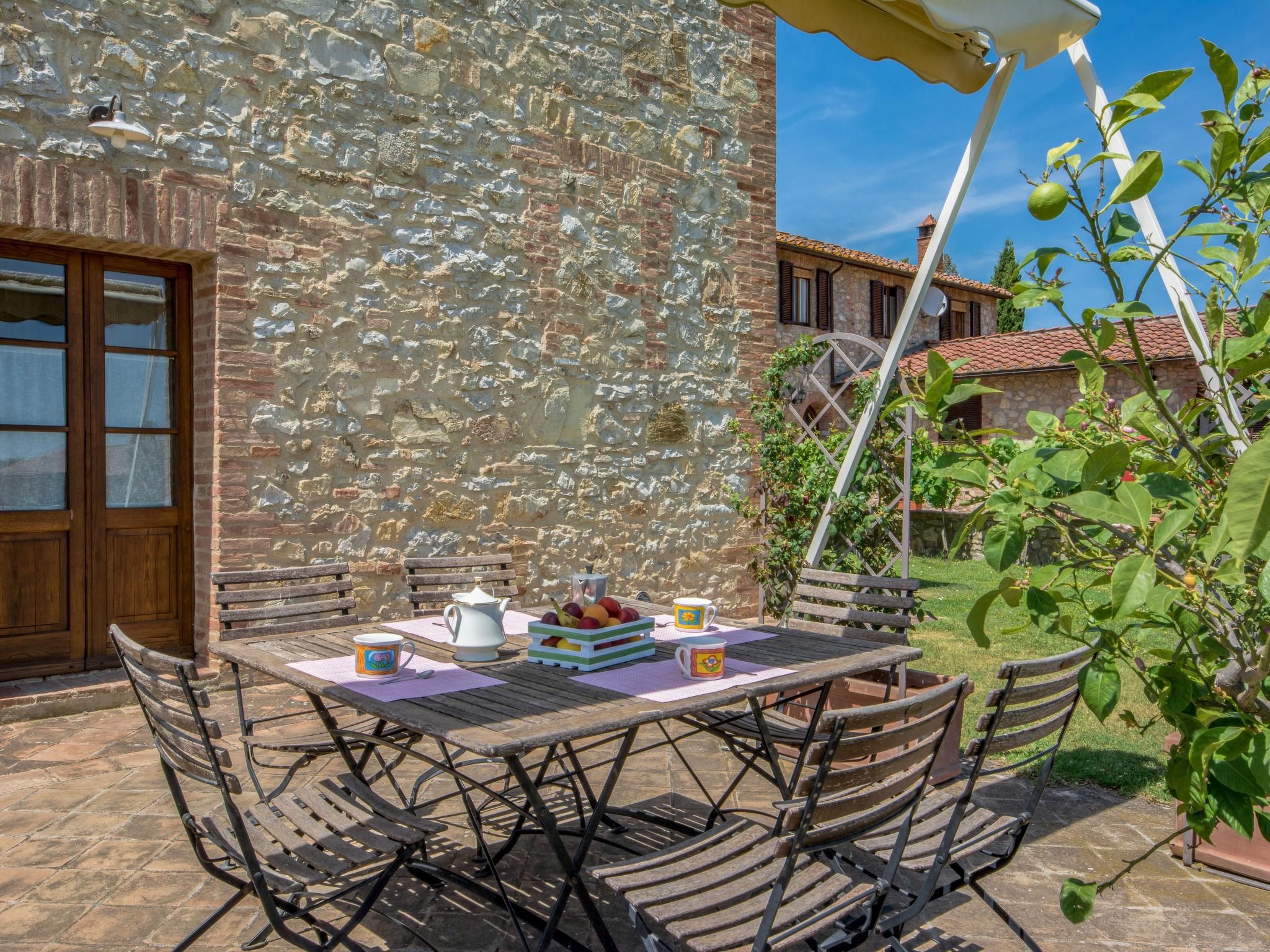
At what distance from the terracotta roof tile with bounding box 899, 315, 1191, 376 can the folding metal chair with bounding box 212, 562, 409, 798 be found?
13.0m

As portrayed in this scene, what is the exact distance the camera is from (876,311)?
21.4 meters

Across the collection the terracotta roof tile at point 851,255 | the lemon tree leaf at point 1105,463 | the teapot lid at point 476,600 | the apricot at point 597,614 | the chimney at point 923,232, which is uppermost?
the chimney at point 923,232

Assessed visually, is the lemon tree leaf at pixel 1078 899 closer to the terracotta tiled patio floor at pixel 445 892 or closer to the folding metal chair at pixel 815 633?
the terracotta tiled patio floor at pixel 445 892

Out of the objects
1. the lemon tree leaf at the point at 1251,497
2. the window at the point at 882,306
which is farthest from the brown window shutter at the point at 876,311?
the lemon tree leaf at the point at 1251,497

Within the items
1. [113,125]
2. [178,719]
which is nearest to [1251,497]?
[178,719]

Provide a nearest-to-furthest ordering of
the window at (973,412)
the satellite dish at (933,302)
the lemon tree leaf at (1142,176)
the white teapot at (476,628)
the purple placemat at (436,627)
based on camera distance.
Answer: the lemon tree leaf at (1142,176)
the white teapot at (476,628)
the purple placemat at (436,627)
the satellite dish at (933,302)
the window at (973,412)

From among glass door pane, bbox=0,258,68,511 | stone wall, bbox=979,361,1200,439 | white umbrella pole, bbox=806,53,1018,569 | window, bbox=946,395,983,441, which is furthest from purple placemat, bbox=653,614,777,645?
window, bbox=946,395,983,441

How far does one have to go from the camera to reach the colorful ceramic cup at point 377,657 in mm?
2539

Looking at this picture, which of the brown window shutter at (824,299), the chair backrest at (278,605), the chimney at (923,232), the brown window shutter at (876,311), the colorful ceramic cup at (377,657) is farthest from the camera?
the chimney at (923,232)

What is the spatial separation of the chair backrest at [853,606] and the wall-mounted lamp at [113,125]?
3.52 m

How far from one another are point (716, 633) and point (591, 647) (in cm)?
72

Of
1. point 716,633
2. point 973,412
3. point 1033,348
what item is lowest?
point 716,633

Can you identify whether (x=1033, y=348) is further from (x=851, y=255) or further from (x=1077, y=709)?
(x=1077, y=709)

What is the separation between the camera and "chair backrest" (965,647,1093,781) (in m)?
2.21
